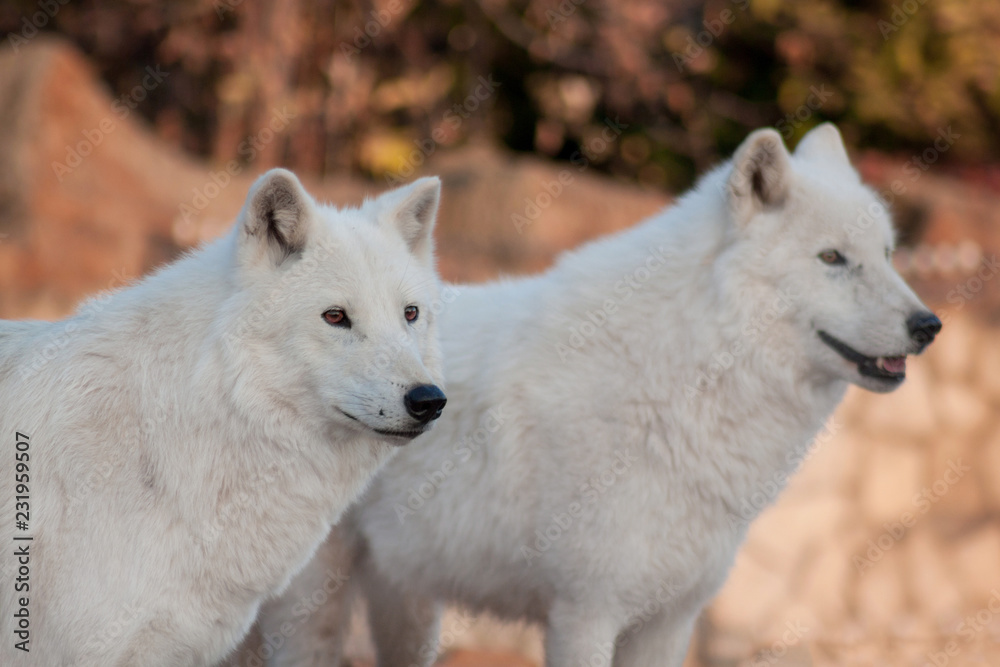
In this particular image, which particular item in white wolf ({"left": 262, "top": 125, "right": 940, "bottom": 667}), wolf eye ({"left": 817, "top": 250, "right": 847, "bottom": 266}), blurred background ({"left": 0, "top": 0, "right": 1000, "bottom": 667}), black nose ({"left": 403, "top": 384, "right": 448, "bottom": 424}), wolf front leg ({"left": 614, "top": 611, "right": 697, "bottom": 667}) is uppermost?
wolf eye ({"left": 817, "top": 250, "right": 847, "bottom": 266})

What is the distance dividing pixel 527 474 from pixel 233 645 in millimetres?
1323

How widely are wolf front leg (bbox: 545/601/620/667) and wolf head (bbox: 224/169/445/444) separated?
1.18 metres

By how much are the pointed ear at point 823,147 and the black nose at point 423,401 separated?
2327 millimetres

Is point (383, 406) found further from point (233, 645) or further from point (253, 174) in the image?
point (253, 174)

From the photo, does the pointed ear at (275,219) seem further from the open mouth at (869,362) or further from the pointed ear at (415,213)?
the open mouth at (869,362)

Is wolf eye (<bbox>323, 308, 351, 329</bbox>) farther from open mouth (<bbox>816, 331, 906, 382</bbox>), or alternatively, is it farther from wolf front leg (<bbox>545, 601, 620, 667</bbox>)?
open mouth (<bbox>816, 331, 906, 382</bbox>)

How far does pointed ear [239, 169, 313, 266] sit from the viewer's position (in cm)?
286

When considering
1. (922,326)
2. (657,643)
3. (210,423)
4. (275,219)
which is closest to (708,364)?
(922,326)

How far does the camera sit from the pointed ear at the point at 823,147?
4.32 metres

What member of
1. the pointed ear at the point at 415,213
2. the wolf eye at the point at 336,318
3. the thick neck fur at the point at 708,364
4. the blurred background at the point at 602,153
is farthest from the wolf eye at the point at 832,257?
the blurred background at the point at 602,153

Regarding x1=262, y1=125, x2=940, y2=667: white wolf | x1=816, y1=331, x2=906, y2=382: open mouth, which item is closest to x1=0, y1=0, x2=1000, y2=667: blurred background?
x1=262, y1=125, x2=940, y2=667: white wolf

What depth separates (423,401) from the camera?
283 cm

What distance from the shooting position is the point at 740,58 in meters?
10.7

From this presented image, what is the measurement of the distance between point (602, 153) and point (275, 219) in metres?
8.10
